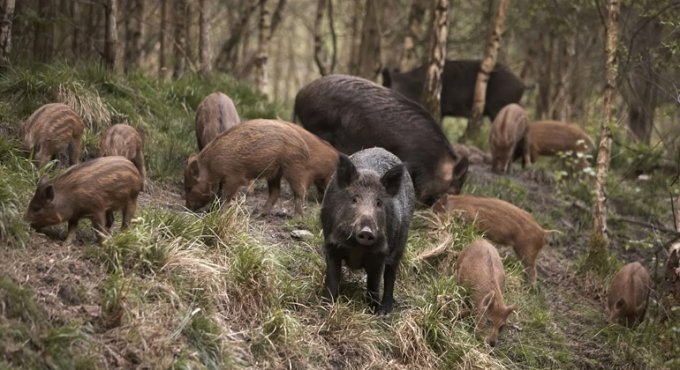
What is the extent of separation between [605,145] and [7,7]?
21.4 feet

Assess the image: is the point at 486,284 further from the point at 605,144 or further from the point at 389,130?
the point at 605,144

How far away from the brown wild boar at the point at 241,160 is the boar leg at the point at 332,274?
1.85 m

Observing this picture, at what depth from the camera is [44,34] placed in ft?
43.6

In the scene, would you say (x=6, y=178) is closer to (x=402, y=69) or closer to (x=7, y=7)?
(x=7, y=7)

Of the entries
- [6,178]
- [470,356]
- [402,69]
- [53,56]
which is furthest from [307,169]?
[402,69]

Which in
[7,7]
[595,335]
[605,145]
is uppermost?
[7,7]

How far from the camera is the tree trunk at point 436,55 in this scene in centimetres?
1394

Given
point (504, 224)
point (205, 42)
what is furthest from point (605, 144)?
point (205, 42)

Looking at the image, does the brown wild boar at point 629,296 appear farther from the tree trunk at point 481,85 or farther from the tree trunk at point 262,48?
the tree trunk at point 262,48

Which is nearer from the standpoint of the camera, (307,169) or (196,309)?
(196,309)

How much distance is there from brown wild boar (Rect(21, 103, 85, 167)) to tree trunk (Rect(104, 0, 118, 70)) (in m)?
2.95

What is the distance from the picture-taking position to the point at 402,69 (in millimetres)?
17953

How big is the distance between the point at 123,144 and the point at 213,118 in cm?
175

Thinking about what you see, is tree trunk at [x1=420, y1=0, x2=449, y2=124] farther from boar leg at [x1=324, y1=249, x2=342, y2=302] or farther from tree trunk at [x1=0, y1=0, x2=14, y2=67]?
boar leg at [x1=324, y1=249, x2=342, y2=302]
